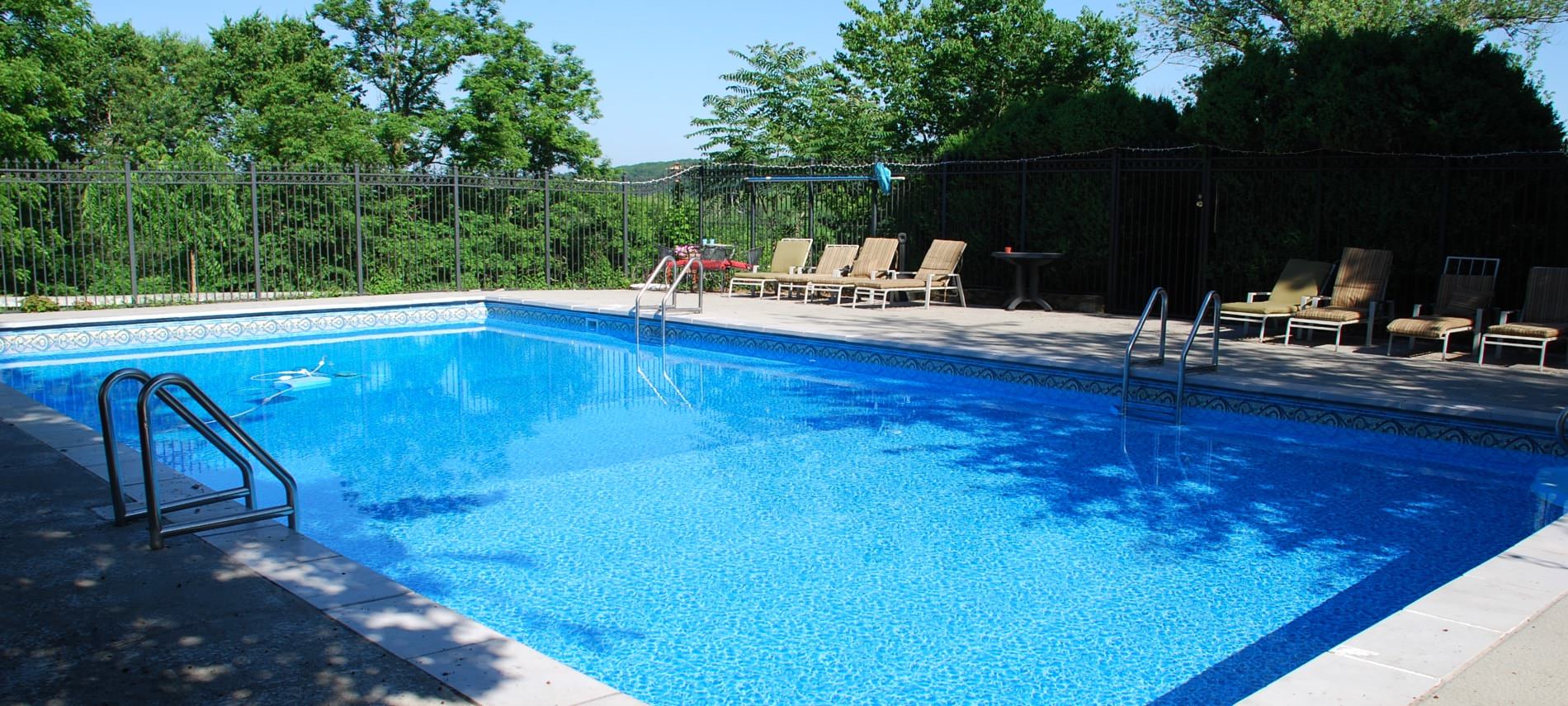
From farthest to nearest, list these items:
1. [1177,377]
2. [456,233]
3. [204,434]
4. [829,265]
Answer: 1. [456,233]
2. [829,265]
3. [1177,377]
4. [204,434]

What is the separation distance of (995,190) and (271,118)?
13257 millimetres

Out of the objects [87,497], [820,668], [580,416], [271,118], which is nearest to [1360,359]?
[580,416]

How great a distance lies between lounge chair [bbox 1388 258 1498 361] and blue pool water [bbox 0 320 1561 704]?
221 centimetres

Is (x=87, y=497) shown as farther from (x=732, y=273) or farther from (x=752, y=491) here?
(x=732, y=273)

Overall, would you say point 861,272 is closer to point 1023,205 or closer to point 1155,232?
point 1023,205

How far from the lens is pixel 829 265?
46.5 feet

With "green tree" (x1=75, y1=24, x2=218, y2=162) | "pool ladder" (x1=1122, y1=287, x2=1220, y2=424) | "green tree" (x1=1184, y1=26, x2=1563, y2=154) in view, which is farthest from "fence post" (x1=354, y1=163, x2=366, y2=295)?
"green tree" (x1=75, y1=24, x2=218, y2=162)

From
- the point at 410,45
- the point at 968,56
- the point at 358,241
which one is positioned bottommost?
the point at 358,241

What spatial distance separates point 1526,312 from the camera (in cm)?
857

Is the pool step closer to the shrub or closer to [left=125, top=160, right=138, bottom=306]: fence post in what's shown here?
[left=125, top=160, right=138, bottom=306]: fence post

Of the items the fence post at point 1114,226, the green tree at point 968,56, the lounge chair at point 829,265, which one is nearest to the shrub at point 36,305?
the lounge chair at point 829,265

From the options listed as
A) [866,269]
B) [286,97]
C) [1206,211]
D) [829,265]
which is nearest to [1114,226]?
[1206,211]

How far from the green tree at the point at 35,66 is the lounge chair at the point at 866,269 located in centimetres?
1319

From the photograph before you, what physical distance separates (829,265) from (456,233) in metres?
5.17
